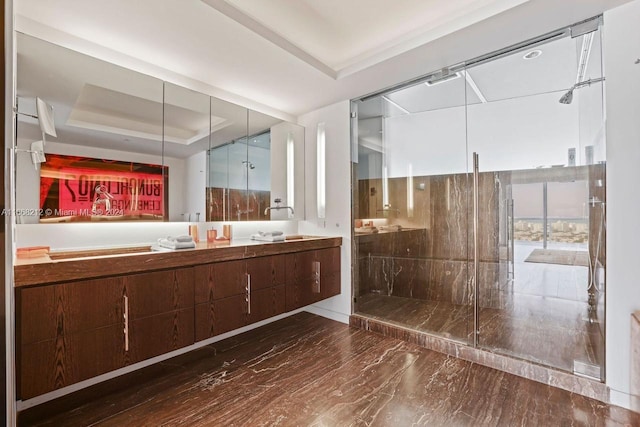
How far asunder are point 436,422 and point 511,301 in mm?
2265

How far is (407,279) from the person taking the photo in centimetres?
407

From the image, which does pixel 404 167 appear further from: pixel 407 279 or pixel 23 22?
pixel 23 22

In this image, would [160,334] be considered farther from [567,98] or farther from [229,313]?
[567,98]

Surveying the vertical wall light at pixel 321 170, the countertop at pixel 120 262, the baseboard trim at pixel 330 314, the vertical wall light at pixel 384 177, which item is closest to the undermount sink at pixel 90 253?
the countertop at pixel 120 262

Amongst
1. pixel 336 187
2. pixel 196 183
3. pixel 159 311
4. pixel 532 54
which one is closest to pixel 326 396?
pixel 159 311

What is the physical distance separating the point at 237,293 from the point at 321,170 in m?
1.90

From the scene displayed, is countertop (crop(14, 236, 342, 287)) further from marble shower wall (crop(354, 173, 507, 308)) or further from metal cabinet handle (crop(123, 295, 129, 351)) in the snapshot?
marble shower wall (crop(354, 173, 507, 308))

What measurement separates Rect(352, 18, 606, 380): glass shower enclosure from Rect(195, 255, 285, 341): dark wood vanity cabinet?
117cm

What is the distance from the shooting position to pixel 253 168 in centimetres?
339

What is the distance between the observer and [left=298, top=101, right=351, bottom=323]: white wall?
3559 millimetres

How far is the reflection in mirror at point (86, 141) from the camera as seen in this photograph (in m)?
1.99

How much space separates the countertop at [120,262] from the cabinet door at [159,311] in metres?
0.08

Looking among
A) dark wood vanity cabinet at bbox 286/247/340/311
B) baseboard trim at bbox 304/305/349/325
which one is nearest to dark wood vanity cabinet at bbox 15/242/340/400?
dark wood vanity cabinet at bbox 286/247/340/311

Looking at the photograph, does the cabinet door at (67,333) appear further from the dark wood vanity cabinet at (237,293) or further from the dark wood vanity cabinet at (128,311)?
the dark wood vanity cabinet at (237,293)
